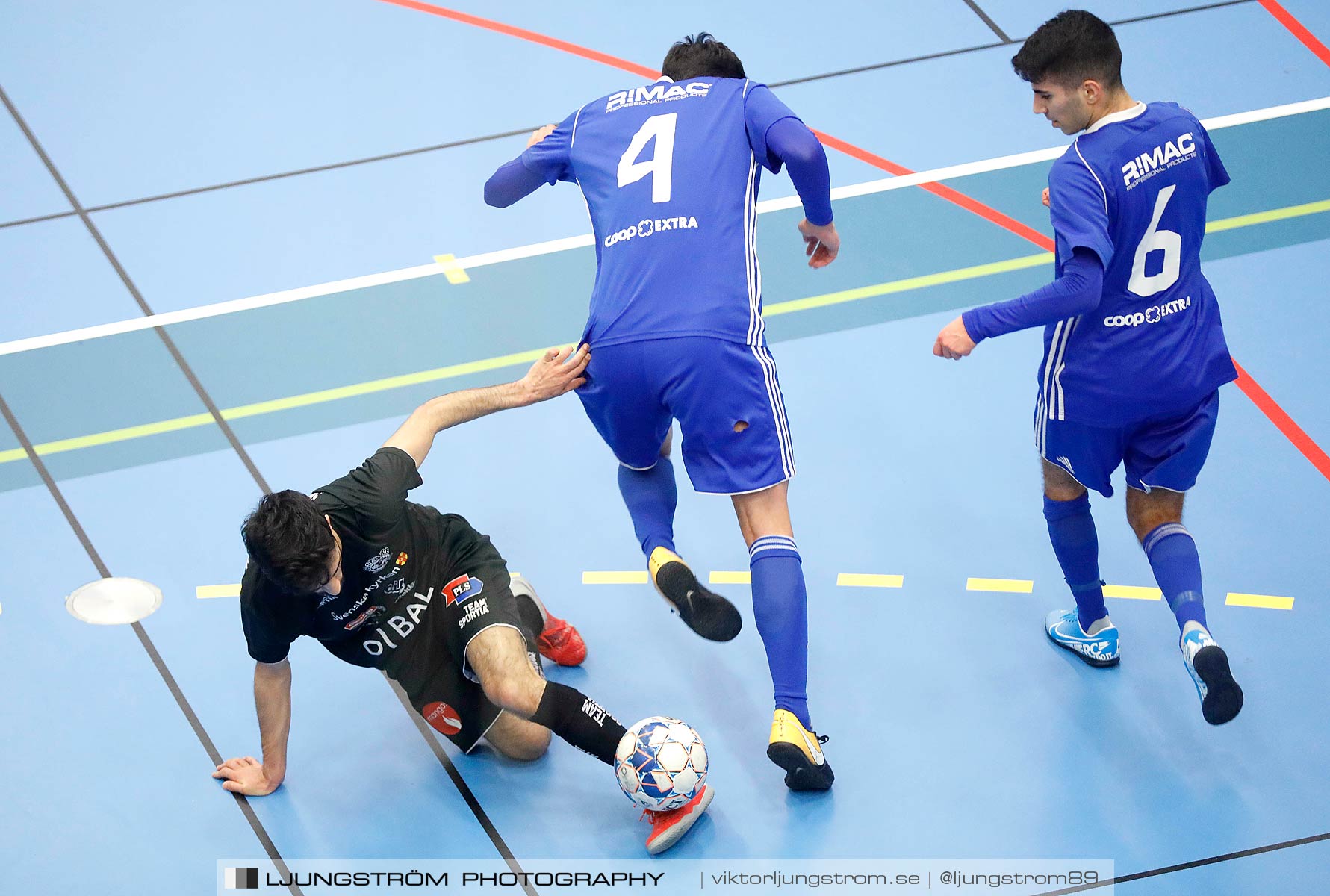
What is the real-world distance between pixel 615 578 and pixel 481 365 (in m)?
1.65

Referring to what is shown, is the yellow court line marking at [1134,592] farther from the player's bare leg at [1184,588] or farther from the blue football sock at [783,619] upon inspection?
the blue football sock at [783,619]

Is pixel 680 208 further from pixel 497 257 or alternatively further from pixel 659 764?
pixel 497 257

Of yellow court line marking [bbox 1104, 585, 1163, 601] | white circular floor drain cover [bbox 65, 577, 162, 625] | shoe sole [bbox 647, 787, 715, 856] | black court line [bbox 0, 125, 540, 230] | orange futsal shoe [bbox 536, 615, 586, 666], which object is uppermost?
black court line [bbox 0, 125, 540, 230]

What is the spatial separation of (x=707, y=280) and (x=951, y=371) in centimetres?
246

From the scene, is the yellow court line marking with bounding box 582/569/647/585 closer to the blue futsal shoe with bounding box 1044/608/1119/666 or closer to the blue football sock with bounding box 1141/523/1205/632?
the blue futsal shoe with bounding box 1044/608/1119/666

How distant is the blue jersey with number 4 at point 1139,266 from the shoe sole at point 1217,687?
0.84 m

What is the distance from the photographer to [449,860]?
469 centimetres

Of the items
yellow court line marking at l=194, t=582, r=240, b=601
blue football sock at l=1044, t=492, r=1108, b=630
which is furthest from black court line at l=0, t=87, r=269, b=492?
blue football sock at l=1044, t=492, r=1108, b=630

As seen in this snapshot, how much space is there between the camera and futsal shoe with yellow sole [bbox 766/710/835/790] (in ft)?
15.0

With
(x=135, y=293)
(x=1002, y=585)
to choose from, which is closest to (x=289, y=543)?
(x=1002, y=585)

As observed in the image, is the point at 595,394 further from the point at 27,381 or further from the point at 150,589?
the point at 27,381

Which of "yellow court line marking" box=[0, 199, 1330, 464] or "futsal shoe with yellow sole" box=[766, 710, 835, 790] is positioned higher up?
"yellow court line marking" box=[0, 199, 1330, 464]

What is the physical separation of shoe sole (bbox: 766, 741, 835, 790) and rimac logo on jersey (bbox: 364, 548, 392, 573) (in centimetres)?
147

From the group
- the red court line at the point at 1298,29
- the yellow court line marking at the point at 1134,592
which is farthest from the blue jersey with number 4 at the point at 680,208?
the red court line at the point at 1298,29
